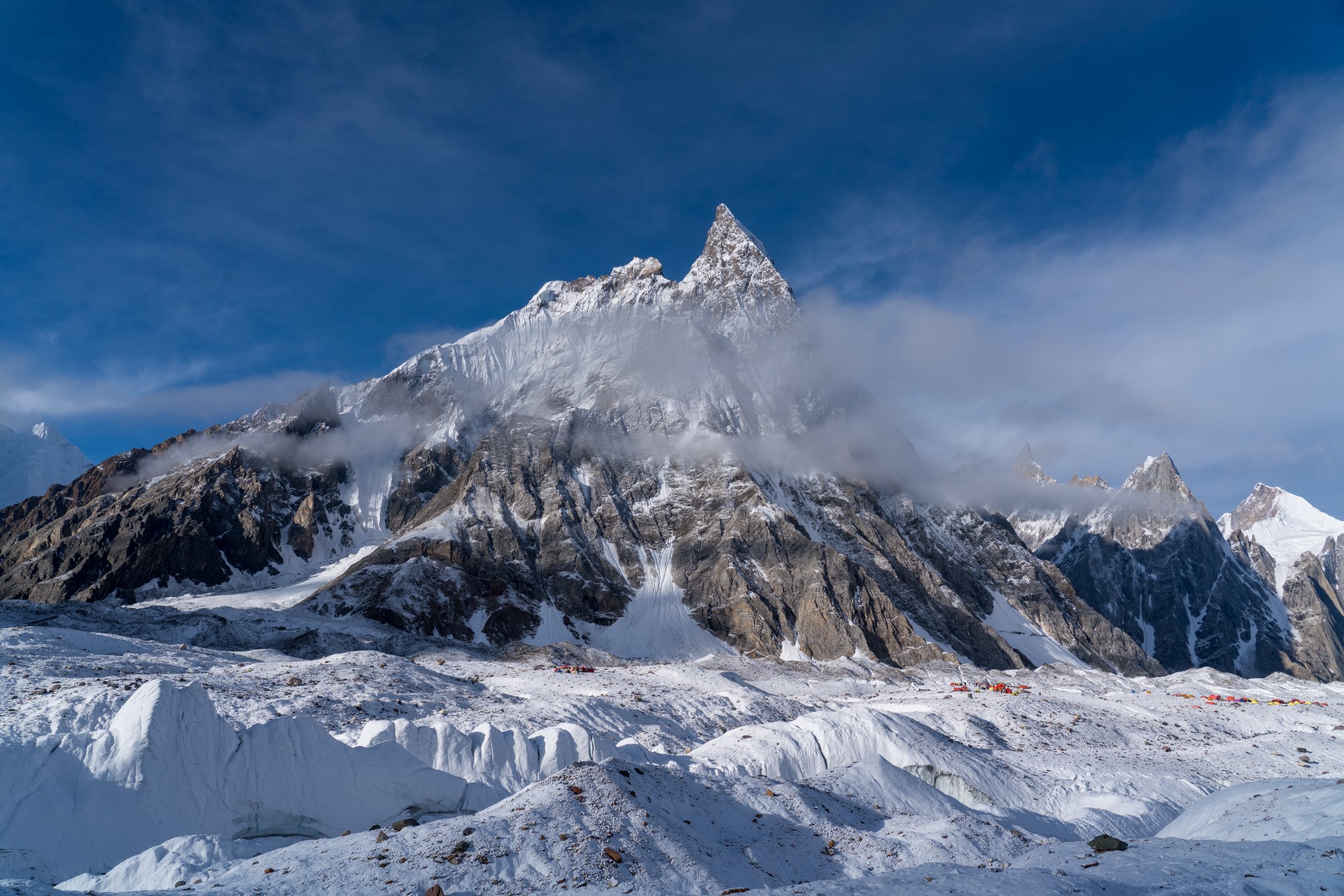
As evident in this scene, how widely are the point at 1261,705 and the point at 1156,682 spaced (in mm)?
41539

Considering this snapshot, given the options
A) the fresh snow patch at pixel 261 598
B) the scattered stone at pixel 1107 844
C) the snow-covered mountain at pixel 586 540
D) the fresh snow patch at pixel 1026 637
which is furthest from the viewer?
the fresh snow patch at pixel 1026 637

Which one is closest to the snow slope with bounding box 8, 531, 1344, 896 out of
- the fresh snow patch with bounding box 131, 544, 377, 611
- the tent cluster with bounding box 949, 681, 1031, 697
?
the tent cluster with bounding box 949, 681, 1031, 697

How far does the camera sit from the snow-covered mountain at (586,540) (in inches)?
4806

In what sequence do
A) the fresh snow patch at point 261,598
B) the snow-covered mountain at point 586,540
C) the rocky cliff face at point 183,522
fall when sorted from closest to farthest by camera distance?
the fresh snow patch at point 261,598 → the snow-covered mountain at point 586,540 → the rocky cliff face at point 183,522

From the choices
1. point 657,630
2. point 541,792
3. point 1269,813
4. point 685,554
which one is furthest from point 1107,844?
point 685,554

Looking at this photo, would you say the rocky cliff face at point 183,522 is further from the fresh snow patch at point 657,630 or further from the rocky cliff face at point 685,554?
the fresh snow patch at point 657,630

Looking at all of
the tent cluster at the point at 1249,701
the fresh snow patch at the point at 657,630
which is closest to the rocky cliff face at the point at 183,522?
the fresh snow patch at the point at 657,630

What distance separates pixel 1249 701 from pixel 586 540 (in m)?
103

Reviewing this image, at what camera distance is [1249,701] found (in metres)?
71.8

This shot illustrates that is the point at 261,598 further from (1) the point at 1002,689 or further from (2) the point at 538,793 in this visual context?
(2) the point at 538,793

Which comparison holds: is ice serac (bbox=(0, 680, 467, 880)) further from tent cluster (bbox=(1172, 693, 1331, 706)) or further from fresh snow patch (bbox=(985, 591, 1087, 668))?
fresh snow patch (bbox=(985, 591, 1087, 668))

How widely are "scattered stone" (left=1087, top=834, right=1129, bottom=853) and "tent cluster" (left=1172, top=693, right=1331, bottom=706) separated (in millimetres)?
63821

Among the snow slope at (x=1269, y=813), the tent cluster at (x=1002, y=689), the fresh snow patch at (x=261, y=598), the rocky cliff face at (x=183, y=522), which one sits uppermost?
the rocky cliff face at (x=183, y=522)

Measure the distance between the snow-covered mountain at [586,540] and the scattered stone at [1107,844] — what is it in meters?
101
